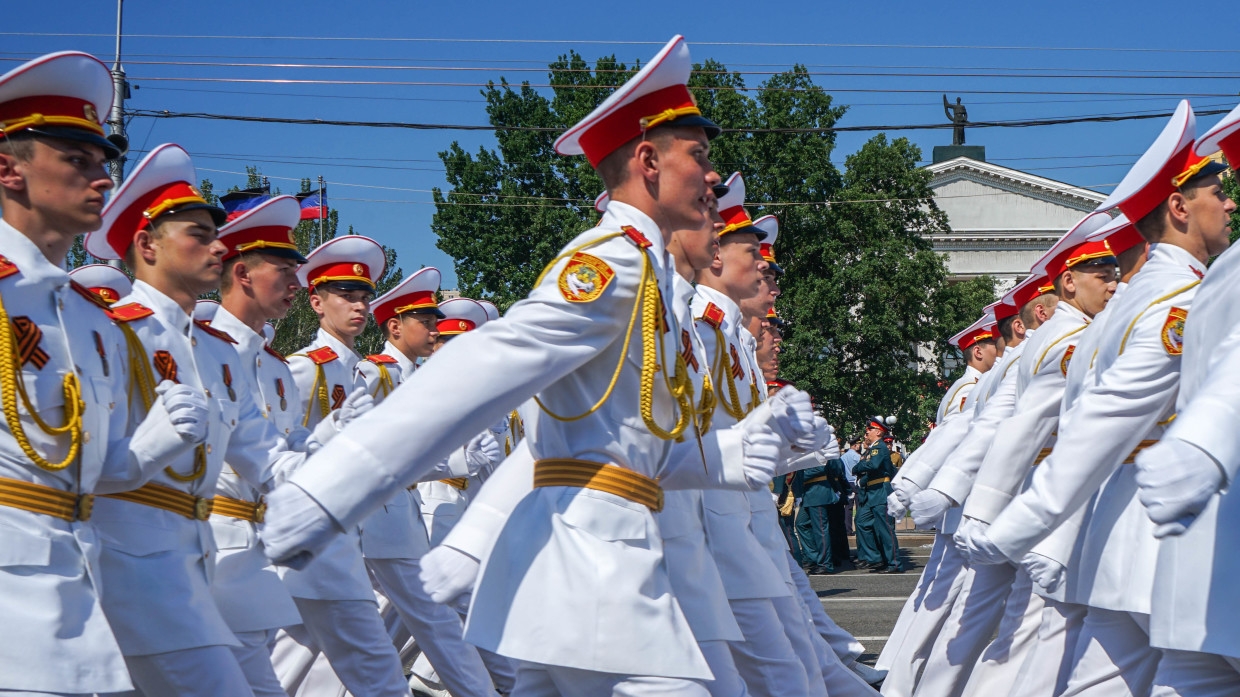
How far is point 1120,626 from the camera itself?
4789 millimetres

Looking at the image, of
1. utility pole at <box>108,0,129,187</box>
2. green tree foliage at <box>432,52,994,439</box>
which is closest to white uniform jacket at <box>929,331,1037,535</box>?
utility pole at <box>108,0,129,187</box>

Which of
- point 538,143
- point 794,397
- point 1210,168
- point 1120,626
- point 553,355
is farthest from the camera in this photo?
point 538,143

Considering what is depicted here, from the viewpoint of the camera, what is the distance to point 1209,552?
11.9ft

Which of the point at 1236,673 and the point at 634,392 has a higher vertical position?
the point at 634,392

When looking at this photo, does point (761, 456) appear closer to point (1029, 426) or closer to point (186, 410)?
point (186, 410)

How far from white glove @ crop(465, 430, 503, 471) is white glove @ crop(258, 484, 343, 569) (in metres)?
5.27

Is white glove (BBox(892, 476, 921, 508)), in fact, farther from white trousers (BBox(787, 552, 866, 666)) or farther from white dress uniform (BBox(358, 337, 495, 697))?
white dress uniform (BBox(358, 337, 495, 697))

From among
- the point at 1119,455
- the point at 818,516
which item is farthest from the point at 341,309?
the point at 818,516

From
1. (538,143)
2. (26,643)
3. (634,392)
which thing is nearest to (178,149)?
(26,643)

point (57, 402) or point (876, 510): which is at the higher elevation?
point (57, 402)

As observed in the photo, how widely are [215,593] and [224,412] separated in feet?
2.53

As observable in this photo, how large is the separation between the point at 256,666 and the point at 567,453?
2.36 meters

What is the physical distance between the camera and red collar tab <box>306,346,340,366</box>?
7.78m

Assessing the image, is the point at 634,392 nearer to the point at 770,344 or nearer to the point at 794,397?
the point at 794,397
